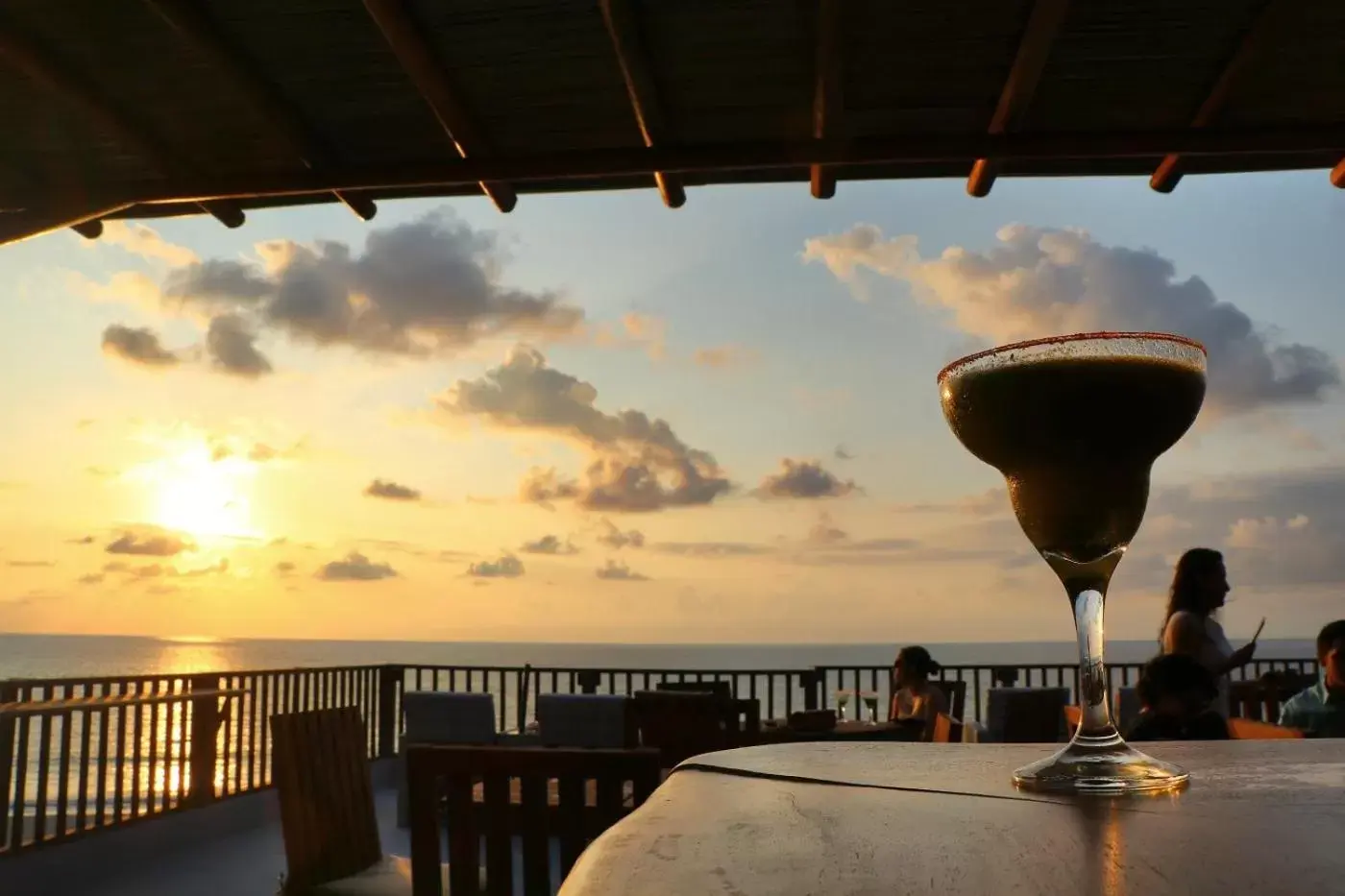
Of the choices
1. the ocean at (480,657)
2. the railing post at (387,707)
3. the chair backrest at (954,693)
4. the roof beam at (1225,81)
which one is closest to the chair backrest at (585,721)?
the chair backrest at (954,693)

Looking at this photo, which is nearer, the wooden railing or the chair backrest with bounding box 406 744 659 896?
the chair backrest with bounding box 406 744 659 896

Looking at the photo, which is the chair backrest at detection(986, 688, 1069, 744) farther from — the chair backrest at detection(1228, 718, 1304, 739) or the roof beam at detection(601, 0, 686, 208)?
the roof beam at detection(601, 0, 686, 208)

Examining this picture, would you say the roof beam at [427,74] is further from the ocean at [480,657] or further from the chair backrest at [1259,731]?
the ocean at [480,657]

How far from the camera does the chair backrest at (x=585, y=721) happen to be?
671cm

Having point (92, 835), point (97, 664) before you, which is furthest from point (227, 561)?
point (97, 664)

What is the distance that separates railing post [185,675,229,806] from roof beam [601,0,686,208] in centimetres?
641

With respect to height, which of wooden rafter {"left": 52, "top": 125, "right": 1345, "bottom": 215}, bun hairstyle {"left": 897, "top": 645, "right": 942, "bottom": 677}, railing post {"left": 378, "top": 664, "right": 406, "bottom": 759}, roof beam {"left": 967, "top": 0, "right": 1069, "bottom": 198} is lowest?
railing post {"left": 378, "top": 664, "right": 406, "bottom": 759}

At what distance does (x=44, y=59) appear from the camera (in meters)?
2.64

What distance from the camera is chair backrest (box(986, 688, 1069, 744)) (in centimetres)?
710

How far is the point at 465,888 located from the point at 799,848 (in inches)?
71.4

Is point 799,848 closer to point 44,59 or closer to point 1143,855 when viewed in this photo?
point 1143,855

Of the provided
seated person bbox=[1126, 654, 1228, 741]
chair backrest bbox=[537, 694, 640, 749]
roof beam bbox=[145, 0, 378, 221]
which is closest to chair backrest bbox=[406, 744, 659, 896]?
roof beam bbox=[145, 0, 378, 221]

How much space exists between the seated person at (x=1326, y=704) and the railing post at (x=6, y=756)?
666 cm

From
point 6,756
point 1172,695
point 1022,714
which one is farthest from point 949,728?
point 6,756
